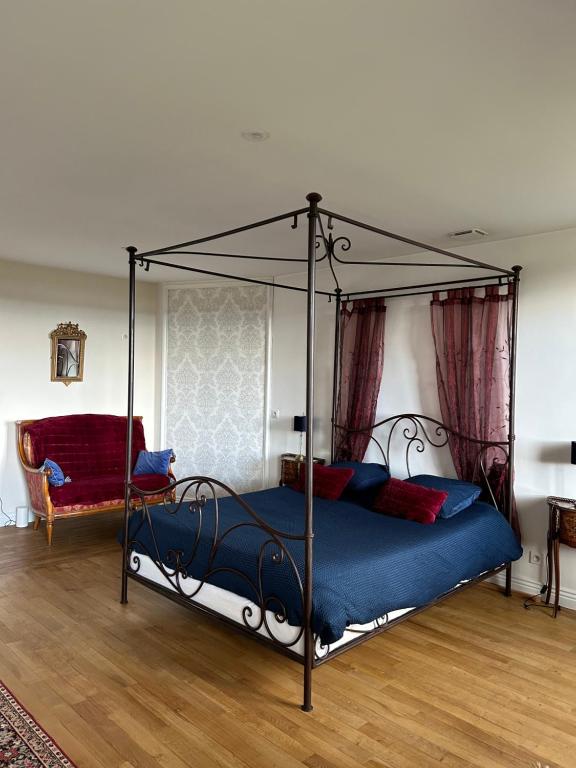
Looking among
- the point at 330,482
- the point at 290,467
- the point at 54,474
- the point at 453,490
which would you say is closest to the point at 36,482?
Result: the point at 54,474

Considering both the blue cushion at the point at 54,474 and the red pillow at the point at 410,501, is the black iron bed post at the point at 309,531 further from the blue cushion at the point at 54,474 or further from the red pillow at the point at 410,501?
the blue cushion at the point at 54,474

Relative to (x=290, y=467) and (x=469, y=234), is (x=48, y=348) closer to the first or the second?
(x=290, y=467)

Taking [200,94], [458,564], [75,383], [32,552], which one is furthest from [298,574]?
[75,383]

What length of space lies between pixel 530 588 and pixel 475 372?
165 centimetres

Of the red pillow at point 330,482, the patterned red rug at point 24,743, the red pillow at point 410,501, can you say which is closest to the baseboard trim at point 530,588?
the red pillow at point 410,501

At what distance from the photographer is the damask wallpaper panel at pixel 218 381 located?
636cm

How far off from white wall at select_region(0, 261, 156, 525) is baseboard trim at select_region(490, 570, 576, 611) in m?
4.36

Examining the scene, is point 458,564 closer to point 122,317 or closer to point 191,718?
point 191,718

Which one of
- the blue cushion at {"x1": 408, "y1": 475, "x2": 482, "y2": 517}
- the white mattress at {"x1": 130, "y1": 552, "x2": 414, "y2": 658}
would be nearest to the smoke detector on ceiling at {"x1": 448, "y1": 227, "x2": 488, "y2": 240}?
the blue cushion at {"x1": 408, "y1": 475, "x2": 482, "y2": 517}

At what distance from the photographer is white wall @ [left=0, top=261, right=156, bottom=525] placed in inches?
229

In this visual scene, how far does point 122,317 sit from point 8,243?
6.05 feet

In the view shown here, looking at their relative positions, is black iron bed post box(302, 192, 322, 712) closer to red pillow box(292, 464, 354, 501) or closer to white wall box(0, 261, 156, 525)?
red pillow box(292, 464, 354, 501)

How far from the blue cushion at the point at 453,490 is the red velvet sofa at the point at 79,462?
2.76m

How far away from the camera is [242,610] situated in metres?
2.98
